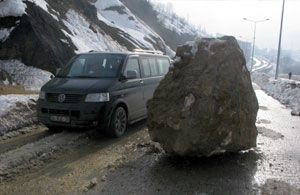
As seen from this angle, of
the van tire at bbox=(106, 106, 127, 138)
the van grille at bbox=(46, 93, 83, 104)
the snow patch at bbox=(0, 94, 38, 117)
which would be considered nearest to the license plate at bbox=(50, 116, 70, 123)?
the van grille at bbox=(46, 93, 83, 104)

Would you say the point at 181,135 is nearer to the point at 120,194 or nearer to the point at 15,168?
the point at 120,194

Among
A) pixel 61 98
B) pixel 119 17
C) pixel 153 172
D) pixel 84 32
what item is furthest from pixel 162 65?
pixel 119 17

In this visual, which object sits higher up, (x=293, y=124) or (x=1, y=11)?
(x=1, y=11)

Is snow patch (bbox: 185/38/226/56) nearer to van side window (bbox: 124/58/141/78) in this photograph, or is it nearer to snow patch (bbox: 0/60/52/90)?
van side window (bbox: 124/58/141/78)

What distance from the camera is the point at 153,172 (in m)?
4.55

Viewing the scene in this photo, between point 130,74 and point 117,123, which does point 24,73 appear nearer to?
point 130,74

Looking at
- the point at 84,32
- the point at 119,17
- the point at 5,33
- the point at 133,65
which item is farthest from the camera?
the point at 119,17

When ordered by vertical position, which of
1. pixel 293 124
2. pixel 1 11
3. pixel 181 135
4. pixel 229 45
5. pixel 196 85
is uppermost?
pixel 1 11

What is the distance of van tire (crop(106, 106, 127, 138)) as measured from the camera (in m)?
6.16

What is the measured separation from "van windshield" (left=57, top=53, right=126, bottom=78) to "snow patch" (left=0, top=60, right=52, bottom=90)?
681 centimetres

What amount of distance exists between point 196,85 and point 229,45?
1.05 meters

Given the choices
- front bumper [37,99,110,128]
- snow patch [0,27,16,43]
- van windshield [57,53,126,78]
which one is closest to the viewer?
front bumper [37,99,110,128]

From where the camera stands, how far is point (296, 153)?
570 centimetres

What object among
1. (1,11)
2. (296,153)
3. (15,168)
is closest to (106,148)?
(15,168)
